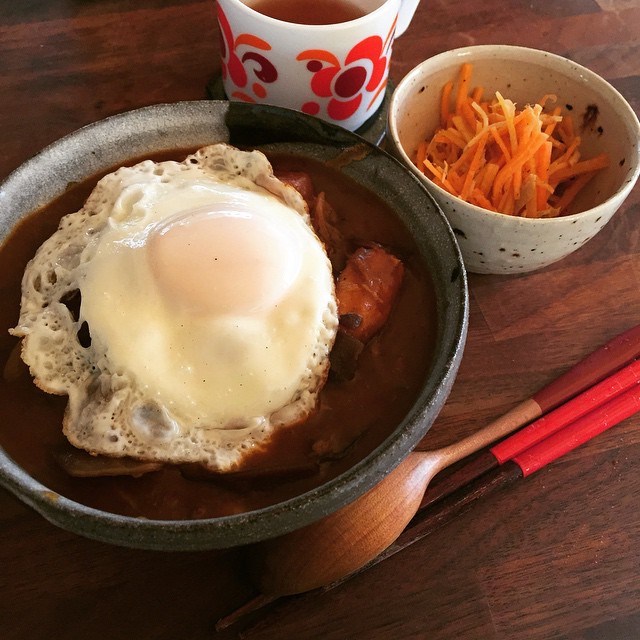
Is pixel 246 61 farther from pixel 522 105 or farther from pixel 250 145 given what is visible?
pixel 522 105

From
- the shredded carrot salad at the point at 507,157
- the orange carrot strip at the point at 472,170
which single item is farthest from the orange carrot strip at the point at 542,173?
the orange carrot strip at the point at 472,170

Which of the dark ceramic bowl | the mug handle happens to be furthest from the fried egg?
the mug handle

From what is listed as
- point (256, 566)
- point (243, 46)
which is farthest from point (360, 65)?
point (256, 566)

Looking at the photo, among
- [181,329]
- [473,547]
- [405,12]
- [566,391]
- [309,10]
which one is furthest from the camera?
[405,12]

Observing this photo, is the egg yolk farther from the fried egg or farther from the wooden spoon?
the wooden spoon

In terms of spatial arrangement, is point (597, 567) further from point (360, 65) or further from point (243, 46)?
point (243, 46)

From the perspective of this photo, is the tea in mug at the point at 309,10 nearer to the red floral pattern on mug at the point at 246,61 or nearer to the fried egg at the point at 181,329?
the red floral pattern on mug at the point at 246,61

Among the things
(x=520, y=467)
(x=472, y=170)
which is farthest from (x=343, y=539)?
(x=472, y=170)

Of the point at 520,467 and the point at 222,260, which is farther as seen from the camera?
the point at 520,467
